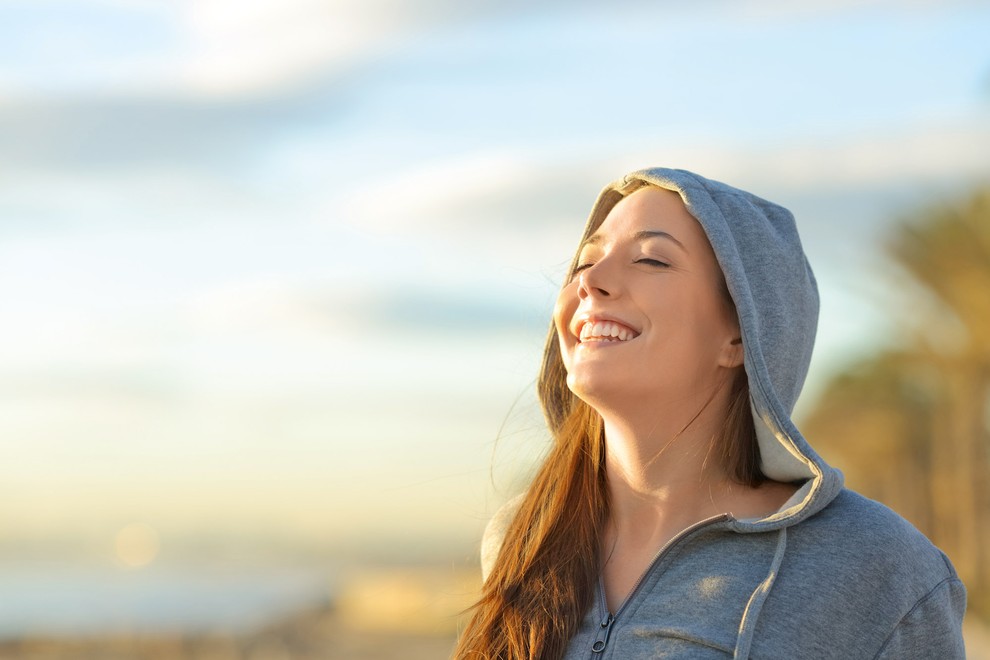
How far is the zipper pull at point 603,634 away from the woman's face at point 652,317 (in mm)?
589

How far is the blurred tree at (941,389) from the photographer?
19.9m

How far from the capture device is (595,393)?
3.72 meters

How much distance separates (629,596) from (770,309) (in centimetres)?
89

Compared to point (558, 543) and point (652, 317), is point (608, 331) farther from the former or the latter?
point (558, 543)

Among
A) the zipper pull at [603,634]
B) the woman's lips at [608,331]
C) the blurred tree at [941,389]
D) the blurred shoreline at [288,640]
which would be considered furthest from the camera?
the blurred shoreline at [288,640]

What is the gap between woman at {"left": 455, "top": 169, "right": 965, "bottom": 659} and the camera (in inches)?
137

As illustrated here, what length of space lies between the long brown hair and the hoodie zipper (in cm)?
9

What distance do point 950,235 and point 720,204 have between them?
17.3 meters

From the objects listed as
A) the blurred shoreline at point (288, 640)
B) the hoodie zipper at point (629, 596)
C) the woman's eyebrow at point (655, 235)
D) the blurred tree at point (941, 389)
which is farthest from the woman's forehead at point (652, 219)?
the blurred shoreline at point (288, 640)

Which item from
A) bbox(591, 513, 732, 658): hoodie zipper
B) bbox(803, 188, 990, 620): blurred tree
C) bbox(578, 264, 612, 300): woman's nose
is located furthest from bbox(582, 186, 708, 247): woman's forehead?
bbox(803, 188, 990, 620): blurred tree

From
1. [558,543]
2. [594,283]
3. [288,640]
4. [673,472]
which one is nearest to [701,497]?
[673,472]

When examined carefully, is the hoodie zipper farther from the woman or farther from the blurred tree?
the blurred tree

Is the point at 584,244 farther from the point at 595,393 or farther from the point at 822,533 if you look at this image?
the point at 822,533

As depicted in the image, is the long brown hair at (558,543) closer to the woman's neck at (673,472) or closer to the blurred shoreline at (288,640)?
A: the woman's neck at (673,472)
